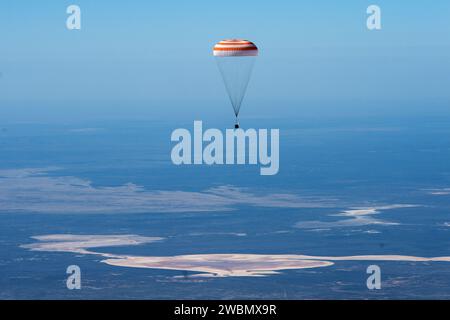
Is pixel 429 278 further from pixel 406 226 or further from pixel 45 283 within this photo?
pixel 45 283

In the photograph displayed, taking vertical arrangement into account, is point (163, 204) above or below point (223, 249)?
above

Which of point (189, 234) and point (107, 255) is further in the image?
point (189, 234)

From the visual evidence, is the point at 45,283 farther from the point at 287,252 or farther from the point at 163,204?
the point at 163,204

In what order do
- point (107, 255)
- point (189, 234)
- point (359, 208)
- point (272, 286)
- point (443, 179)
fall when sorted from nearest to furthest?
point (272, 286) → point (107, 255) → point (189, 234) → point (359, 208) → point (443, 179)
